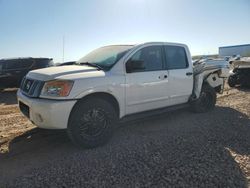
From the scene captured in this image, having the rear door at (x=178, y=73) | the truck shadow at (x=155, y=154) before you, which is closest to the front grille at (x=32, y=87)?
the truck shadow at (x=155, y=154)

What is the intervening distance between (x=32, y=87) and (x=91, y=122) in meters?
1.17

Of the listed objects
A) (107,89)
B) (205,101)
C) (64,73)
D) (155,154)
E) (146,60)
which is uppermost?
(146,60)

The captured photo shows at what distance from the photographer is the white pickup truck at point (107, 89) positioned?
4.43 meters

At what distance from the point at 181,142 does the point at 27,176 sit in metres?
2.76

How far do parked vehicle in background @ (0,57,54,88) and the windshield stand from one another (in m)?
7.68

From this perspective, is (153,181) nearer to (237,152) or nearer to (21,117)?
(237,152)

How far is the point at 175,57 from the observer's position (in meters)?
6.46

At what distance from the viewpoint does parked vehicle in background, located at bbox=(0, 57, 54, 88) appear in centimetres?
1259

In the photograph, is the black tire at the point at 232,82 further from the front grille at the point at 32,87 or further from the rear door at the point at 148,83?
the front grille at the point at 32,87

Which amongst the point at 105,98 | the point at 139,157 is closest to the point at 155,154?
the point at 139,157

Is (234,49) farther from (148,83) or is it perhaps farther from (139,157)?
(139,157)

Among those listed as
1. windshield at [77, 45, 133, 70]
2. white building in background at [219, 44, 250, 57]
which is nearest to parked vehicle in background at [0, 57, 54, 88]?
windshield at [77, 45, 133, 70]

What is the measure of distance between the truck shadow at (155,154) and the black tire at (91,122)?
0.57 feet

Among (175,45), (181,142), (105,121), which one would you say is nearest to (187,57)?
(175,45)
